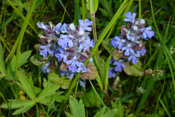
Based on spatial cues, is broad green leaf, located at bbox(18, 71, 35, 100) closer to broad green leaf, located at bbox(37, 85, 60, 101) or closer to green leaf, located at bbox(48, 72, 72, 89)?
broad green leaf, located at bbox(37, 85, 60, 101)

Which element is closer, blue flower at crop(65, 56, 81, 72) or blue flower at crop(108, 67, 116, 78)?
blue flower at crop(65, 56, 81, 72)

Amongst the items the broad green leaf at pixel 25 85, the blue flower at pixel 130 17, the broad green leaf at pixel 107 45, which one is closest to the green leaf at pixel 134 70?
the broad green leaf at pixel 107 45

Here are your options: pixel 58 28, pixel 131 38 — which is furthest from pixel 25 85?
pixel 131 38

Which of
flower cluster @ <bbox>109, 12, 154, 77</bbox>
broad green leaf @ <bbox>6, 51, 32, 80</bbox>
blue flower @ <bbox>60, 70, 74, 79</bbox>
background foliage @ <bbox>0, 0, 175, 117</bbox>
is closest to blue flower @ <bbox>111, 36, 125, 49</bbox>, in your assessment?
flower cluster @ <bbox>109, 12, 154, 77</bbox>

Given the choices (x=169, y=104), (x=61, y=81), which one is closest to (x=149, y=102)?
(x=169, y=104)

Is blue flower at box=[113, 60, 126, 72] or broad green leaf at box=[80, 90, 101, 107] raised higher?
blue flower at box=[113, 60, 126, 72]

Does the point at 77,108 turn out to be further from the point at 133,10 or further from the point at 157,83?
the point at 133,10

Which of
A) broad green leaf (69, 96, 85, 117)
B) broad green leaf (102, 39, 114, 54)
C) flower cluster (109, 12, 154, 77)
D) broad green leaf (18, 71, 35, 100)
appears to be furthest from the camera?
broad green leaf (102, 39, 114, 54)
